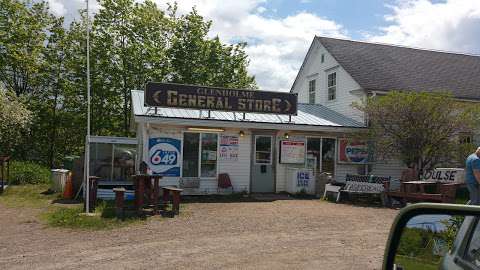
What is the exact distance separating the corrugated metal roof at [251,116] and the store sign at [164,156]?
96cm

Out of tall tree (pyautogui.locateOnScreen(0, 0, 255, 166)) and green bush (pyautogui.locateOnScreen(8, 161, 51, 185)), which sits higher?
tall tree (pyautogui.locateOnScreen(0, 0, 255, 166))

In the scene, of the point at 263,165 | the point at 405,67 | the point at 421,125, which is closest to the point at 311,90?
the point at 405,67

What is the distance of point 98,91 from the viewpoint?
94.3 ft

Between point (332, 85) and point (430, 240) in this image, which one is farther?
point (332, 85)

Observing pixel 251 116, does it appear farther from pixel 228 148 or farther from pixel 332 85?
pixel 332 85

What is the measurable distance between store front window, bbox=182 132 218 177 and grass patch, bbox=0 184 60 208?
15.1 ft

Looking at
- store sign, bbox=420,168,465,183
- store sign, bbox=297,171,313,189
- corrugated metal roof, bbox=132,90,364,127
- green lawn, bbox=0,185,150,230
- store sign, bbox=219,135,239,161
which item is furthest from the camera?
store sign, bbox=297,171,313,189

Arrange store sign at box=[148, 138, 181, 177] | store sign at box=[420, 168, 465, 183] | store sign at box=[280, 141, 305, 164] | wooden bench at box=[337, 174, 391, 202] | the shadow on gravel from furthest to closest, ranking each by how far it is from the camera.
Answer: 1. store sign at box=[280, 141, 305, 164]
2. store sign at box=[148, 138, 181, 177]
3. wooden bench at box=[337, 174, 391, 202]
4. the shadow on gravel
5. store sign at box=[420, 168, 465, 183]

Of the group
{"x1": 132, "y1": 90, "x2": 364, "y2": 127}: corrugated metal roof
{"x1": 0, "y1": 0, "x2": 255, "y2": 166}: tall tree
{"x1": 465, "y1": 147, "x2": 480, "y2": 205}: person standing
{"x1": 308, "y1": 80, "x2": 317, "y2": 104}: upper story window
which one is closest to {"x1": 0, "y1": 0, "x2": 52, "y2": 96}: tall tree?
{"x1": 0, "y1": 0, "x2": 255, "y2": 166}: tall tree

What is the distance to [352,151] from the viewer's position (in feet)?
58.2

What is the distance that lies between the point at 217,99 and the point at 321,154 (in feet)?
16.0

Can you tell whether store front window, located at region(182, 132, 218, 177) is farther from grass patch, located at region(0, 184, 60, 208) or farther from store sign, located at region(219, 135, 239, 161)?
grass patch, located at region(0, 184, 60, 208)

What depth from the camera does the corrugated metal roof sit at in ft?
51.5

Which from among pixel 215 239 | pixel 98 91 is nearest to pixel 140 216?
pixel 215 239
